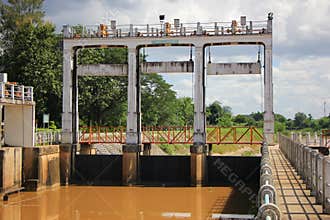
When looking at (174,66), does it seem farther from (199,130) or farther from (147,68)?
(199,130)

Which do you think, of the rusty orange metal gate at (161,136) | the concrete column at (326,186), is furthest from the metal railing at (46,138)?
the concrete column at (326,186)

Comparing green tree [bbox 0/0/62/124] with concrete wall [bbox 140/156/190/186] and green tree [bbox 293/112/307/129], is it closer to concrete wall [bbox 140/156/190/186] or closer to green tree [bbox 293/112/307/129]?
concrete wall [bbox 140/156/190/186]

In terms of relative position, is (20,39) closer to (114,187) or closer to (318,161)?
(114,187)

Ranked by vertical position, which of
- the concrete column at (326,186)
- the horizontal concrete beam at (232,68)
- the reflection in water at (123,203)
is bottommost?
the reflection in water at (123,203)

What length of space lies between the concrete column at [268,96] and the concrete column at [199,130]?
141 inches

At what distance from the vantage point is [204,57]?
28906mm

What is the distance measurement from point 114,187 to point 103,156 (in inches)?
98.3

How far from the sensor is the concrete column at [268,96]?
90.7 ft

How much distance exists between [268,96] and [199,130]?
4.40m

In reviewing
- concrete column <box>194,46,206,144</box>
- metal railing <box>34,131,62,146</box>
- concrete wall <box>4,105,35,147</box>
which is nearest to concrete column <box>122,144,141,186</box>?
concrete column <box>194,46,206,144</box>

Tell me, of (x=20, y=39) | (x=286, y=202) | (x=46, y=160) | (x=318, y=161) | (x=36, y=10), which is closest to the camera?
(x=318, y=161)

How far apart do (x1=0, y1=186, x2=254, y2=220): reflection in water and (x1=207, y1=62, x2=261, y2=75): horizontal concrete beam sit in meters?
6.86

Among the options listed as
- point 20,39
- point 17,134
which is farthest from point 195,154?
point 20,39

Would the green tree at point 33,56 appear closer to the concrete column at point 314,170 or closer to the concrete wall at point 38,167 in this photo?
the concrete wall at point 38,167
